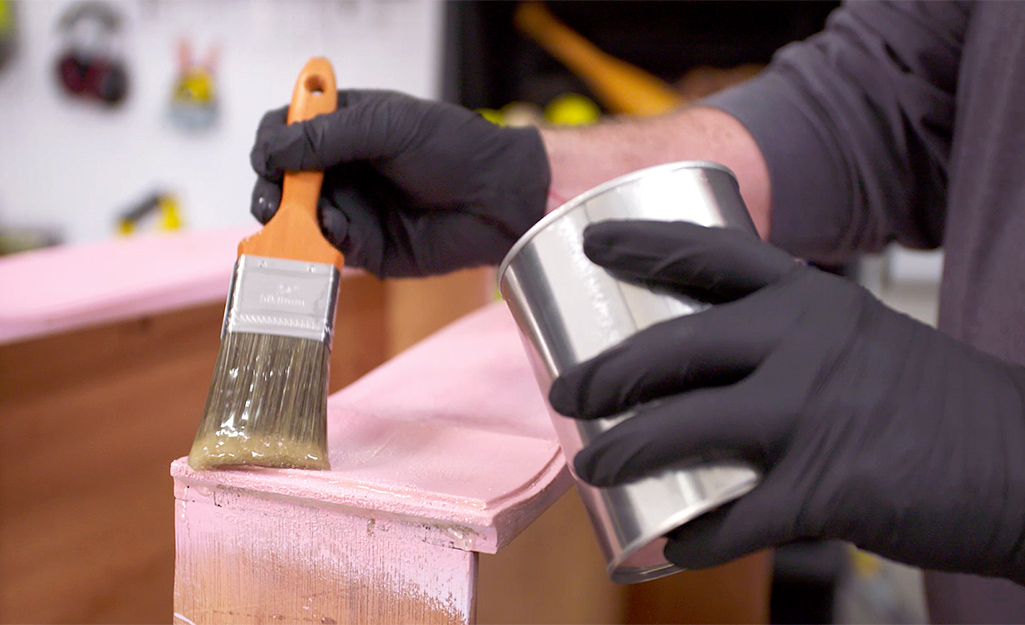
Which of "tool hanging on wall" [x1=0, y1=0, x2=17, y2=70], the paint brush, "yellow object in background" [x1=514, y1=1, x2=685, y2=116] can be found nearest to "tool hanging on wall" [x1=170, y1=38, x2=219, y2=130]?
"tool hanging on wall" [x1=0, y1=0, x2=17, y2=70]

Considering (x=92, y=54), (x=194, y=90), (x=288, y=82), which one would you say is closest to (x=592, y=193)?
(x=288, y=82)

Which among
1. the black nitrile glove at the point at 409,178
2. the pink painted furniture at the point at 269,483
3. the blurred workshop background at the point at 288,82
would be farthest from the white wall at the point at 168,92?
the black nitrile glove at the point at 409,178

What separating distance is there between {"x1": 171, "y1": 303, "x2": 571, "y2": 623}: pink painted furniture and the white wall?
57.3 inches

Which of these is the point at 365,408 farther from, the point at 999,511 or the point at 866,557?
the point at 866,557

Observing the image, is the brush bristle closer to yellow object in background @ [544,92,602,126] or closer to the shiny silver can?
the shiny silver can

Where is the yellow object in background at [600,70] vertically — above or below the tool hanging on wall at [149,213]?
above

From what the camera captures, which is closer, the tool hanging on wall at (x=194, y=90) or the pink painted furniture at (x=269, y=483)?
the pink painted furniture at (x=269, y=483)

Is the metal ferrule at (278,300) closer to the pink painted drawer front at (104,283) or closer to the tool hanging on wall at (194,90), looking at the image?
the pink painted drawer front at (104,283)

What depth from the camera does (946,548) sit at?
0.38 meters

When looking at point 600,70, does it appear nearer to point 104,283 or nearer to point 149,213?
point 104,283

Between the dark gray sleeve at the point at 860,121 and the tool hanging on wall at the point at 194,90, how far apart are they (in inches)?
59.7

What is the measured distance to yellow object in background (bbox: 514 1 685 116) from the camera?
1556mm

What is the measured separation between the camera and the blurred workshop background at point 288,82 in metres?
1.54

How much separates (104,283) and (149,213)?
4.55 ft
